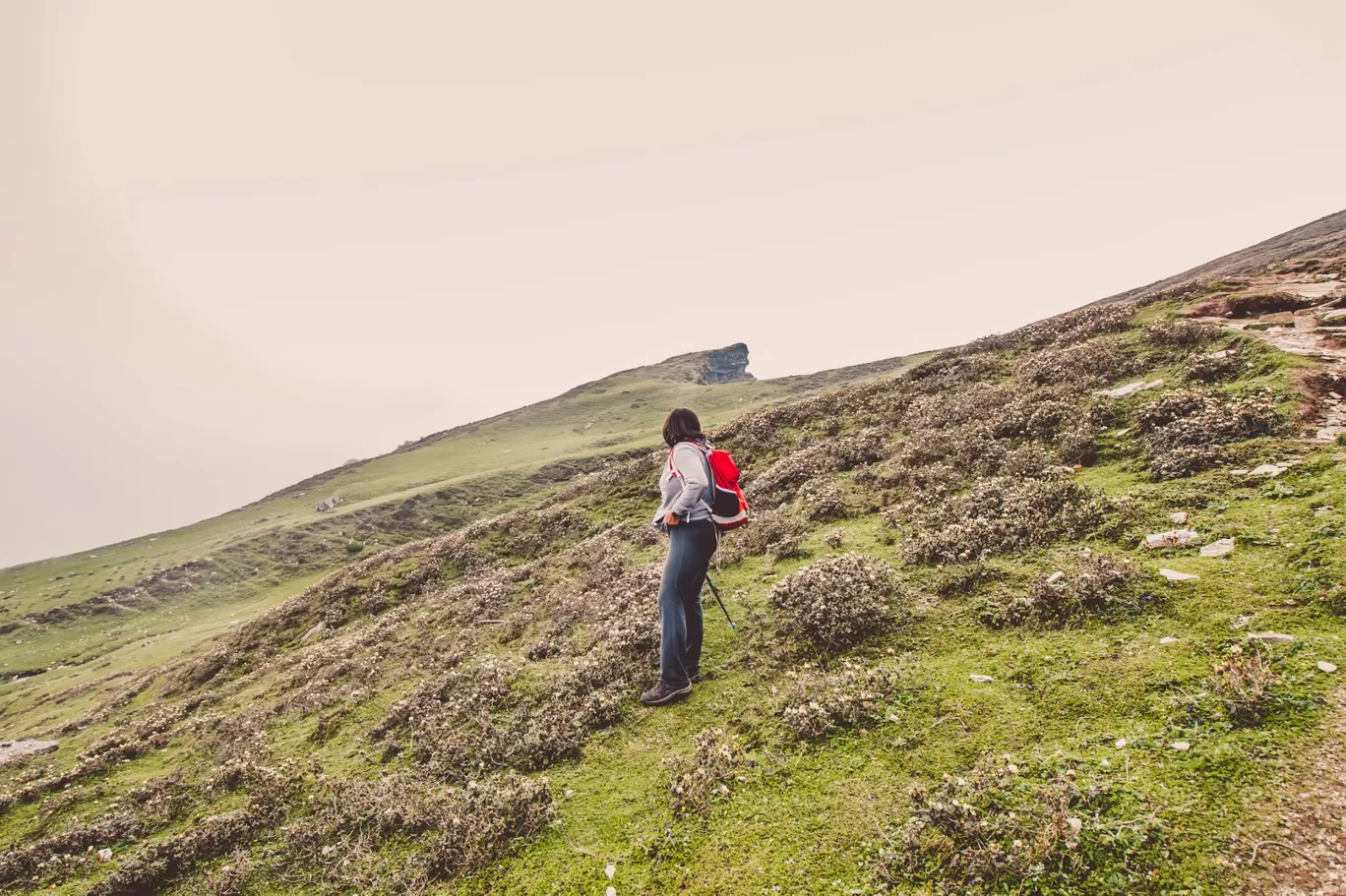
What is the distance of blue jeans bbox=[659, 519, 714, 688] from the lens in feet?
27.3

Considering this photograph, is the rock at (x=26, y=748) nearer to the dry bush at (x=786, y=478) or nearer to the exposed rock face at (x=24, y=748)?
the exposed rock face at (x=24, y=748)

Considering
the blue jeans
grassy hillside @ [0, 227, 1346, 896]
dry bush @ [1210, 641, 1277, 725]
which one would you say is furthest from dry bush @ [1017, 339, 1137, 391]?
the blue jeans

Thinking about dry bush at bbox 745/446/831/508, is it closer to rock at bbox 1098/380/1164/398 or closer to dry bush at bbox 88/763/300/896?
rock at bbox 1098/380/1164/398

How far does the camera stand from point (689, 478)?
8281 millimetres

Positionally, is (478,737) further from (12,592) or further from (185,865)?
(12,592)

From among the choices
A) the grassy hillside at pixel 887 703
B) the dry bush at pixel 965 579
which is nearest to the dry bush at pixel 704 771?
the grassy hillside at pixel 887 703

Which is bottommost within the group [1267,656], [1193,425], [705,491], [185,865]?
[185,865]

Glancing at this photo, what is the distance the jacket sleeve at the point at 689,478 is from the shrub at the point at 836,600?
2.83 m

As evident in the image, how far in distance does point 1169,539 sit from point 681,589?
695 centimetres

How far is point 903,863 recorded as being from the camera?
4695mm

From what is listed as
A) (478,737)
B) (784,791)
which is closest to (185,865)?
(478,737)

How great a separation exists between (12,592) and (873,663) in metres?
102

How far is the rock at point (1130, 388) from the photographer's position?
13.1 metres

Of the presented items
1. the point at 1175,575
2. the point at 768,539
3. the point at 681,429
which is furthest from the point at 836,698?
the point at 768,539
